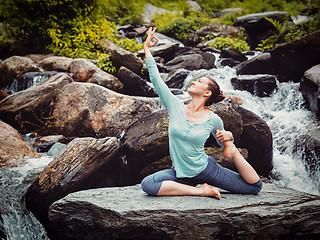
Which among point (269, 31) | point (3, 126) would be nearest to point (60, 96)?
point (3, 126)

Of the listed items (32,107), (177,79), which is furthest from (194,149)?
(177,79)

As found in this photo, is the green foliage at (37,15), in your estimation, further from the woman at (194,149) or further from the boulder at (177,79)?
the woman at (194,149)

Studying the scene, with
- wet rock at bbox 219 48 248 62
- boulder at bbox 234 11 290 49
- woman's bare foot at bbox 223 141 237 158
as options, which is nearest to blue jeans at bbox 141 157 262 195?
woman's bare foot at bbox 223 141 237 158

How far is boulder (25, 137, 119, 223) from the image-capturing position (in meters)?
3.56

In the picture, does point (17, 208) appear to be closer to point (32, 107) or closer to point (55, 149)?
point (55, 149)

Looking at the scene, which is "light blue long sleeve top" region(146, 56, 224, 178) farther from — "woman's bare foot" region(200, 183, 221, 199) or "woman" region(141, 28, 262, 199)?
"woman's bare foot" region(200, 183, 221, 199)

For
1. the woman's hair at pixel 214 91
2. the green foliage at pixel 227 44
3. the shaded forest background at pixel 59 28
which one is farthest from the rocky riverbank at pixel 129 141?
the green foliage at pixel 227 44

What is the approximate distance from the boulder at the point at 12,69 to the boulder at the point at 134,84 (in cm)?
319

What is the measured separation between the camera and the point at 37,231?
131 inches

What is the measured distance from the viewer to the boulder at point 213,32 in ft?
51.5

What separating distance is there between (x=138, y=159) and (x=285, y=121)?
14.8ft

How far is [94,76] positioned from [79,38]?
351cm

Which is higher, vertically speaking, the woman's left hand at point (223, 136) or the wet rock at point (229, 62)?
the wet rock at point (229, 62)

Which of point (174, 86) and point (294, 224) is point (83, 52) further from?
point (294, 224)
